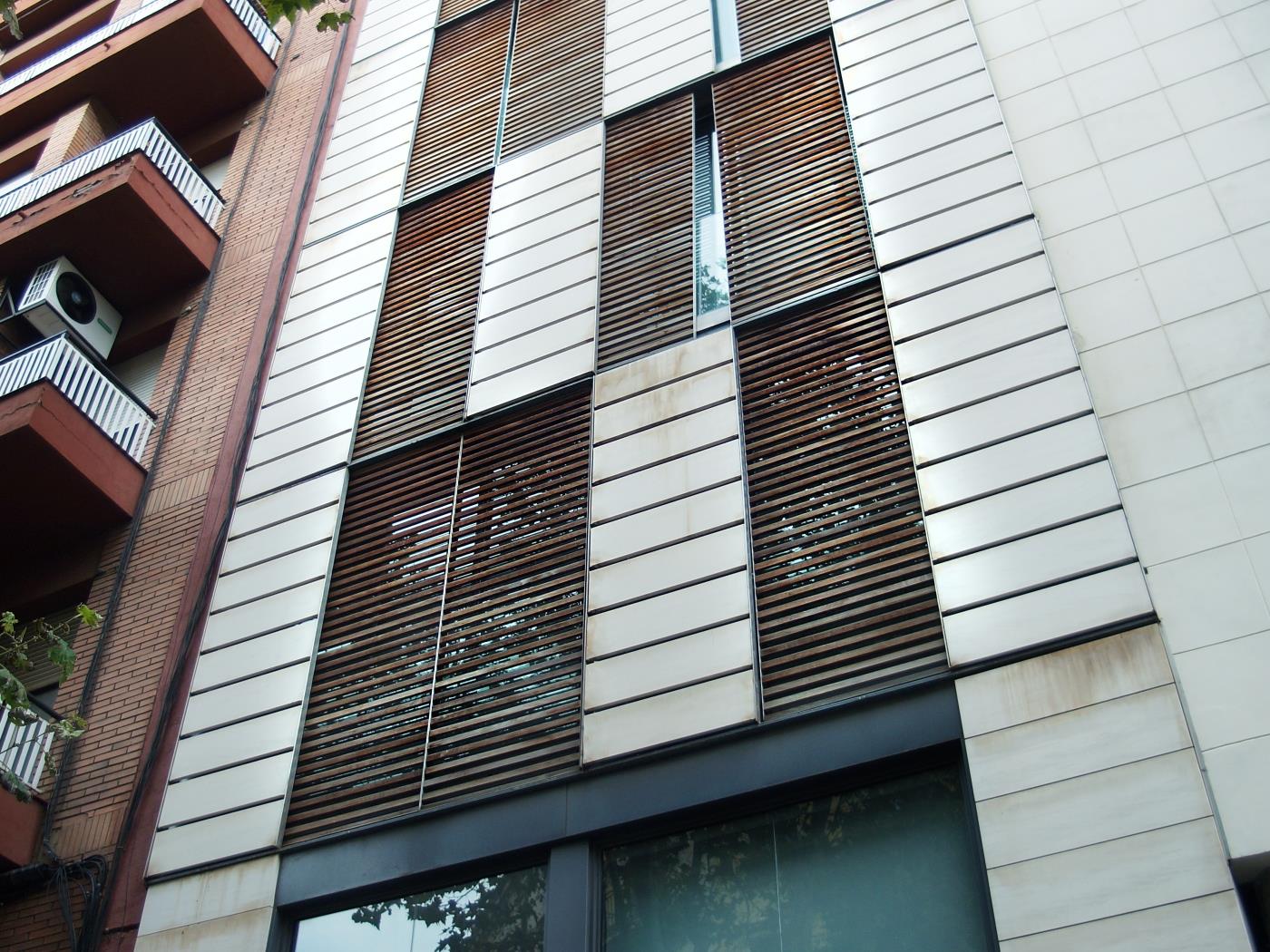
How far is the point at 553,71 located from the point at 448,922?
32.4 ft

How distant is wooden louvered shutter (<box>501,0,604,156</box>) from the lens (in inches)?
550

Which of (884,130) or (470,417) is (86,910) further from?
(884,130)

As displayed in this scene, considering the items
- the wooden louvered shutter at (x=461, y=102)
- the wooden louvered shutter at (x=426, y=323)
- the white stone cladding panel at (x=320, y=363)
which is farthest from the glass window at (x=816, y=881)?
the wooden louvered shutter at (x=461, y=102)

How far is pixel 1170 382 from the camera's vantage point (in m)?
8.68

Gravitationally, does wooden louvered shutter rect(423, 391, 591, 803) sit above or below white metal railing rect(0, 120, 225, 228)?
below

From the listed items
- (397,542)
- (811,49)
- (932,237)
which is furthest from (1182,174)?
(397,542)

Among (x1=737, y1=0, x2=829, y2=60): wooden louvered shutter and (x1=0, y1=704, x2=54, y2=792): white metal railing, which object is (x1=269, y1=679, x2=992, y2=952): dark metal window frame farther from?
(x1=737, y1=0, x2=829, y2=60): wooden louvered shutter

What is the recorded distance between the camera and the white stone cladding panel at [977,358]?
8.01 meters

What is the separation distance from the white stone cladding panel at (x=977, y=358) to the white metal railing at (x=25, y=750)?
8432 mm

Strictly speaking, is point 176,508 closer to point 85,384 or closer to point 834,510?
point 85,384

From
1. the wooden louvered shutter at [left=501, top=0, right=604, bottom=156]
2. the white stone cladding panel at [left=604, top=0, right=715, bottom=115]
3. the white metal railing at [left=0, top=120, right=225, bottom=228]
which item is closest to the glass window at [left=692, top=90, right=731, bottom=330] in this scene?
the white stone cladding panel at [left=604, top=0, right=715, bottom=115]

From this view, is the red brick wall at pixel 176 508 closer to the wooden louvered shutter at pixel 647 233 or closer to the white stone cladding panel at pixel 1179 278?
the wooden louvered shutter at pixel 647 233

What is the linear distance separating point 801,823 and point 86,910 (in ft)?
20.5

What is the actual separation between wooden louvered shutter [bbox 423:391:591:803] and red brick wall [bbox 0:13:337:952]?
3.07 m
